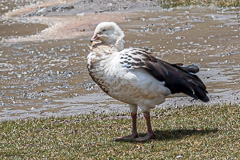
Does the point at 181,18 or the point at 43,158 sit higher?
the point at 43,158

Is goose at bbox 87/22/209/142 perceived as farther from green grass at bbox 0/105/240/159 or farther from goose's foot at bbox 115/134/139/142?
green grass at bbox 0/105/240/159

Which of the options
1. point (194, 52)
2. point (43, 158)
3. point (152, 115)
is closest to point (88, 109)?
point (152, 115)

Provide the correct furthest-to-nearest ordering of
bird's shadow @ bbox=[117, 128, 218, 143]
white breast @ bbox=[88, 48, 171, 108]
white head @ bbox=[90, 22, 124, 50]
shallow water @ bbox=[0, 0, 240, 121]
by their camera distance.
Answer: shallow water @ bbox=[0, 0, 240, 121] < white head @ bbox=[90, 22, 124, 50] < bird's shadow @ bbox=[117, 128, 218, 143] < white breast @ bbox=[88, 48, 171, 108]

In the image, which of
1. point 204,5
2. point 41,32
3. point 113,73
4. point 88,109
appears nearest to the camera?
point 113,73

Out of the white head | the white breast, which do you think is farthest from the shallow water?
the white head

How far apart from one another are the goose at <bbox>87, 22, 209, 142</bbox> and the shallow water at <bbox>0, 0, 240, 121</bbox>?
324 mm

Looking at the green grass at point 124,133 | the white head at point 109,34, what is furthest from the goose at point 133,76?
the green grass at point 124,133

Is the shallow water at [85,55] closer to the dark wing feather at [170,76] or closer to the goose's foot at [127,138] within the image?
the dark wing feather at [170,76]

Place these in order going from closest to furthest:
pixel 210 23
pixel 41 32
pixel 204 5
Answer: pixel 210 23 → pixel 41 32 → pixel 204 5

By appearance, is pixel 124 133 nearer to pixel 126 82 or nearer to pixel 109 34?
pixel 126 82

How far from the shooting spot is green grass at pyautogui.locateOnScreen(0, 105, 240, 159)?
7.41m

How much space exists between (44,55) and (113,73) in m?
10.7

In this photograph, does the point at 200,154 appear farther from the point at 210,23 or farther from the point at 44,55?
the point at 210,23

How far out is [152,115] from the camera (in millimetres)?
10242
